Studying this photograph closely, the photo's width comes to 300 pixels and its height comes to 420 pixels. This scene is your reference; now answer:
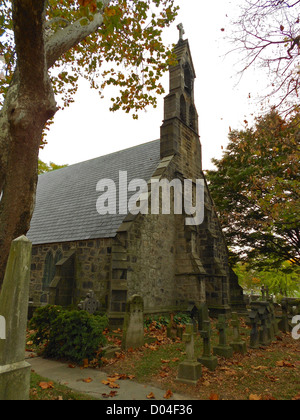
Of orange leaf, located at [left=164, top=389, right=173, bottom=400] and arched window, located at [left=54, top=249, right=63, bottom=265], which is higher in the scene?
arched window, located at [left=54, top=249, right=63, bottom=265]

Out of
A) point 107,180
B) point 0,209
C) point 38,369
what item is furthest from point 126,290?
point 107,180

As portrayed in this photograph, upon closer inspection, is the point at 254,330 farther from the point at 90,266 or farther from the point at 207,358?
the point at 90,266

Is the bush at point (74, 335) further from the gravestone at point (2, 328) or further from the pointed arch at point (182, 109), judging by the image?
the pointed arch at point (182, 109)

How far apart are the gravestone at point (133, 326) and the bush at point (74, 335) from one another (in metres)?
0.90

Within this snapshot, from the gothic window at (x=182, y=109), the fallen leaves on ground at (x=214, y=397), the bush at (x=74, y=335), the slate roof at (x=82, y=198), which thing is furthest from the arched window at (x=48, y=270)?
the fallen leaves on ground at (x=214, y=397)

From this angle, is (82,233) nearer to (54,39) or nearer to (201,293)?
(201,293)

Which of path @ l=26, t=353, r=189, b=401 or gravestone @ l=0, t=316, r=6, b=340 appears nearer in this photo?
gravestone @ l=0, t=316, r=6, b=340

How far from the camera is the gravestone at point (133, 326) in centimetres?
763

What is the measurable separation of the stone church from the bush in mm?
2839

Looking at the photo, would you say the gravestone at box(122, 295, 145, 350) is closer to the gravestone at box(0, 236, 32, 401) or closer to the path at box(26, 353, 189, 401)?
the path at box(26, 353, 189, 401)

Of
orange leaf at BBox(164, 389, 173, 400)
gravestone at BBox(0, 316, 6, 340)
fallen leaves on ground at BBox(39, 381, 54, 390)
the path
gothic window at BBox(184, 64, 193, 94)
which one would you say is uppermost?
gothic window at BBox(184, 64, 193, 94)

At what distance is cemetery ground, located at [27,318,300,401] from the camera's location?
4.78m

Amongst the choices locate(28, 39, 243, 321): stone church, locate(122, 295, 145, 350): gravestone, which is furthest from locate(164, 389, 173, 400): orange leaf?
locate(28, 39, 243, 321): stone church

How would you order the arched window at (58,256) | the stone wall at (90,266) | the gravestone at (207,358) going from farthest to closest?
the arched window at (58,256) < the stone wall at (90,266) < the gravestone at (207,358)
